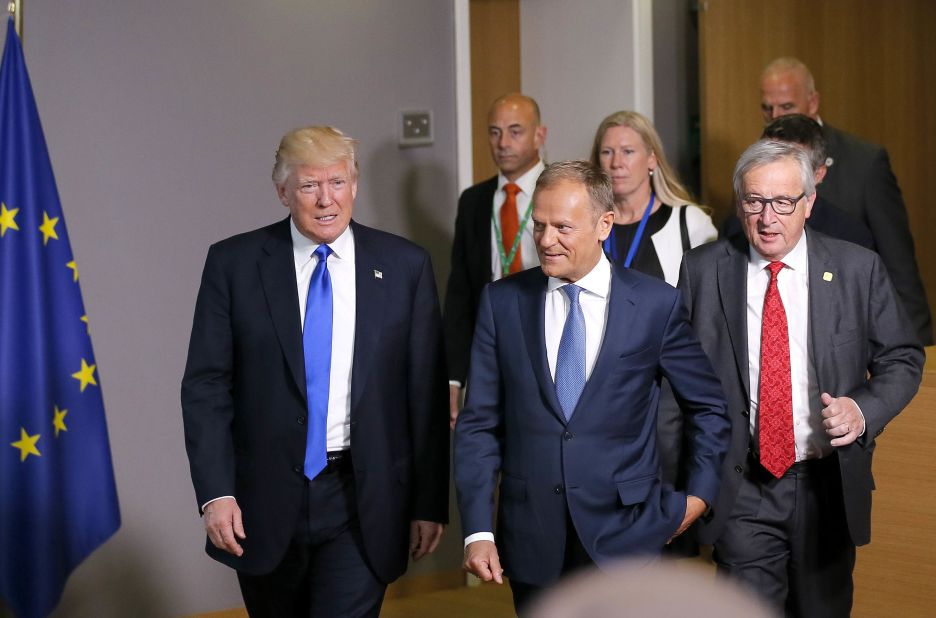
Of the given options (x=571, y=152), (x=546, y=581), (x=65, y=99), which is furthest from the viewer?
(x=571, y=152)

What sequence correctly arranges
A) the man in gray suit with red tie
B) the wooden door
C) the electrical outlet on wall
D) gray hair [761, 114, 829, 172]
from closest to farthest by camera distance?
the man in gray suit with red tie → gray hair [761, 114, 829, 172] → the electrical outlet on wall → the wooden door

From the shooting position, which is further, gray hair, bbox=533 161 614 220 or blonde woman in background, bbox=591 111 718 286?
blonde woman in background, bbox=591 111 718 286

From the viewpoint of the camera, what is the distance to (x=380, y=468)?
118 inches

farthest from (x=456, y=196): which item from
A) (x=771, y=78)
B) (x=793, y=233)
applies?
(x=793, y=233)

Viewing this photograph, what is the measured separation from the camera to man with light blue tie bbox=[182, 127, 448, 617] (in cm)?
295

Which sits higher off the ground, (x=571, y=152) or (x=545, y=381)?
(x=571, y=152)

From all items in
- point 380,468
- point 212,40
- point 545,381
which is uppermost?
point 212,40

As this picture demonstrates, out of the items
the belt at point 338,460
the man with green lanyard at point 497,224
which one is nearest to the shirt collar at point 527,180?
the man with green lanyard at point 497,224

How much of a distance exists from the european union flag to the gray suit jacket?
1936 mm

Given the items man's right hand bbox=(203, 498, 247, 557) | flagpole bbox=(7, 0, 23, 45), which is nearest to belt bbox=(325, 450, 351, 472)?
man's right hand bbox=(203, 498, 247, 557)

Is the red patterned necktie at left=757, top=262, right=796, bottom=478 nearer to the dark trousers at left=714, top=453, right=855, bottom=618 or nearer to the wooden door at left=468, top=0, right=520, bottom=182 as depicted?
the dark trousers at left=714, top=453, right=855, bottom=618

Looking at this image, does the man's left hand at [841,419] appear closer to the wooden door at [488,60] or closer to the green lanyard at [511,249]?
the green lanyard at [511,249]

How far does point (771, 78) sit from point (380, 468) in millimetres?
2943

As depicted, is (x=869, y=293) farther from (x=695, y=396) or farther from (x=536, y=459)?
(x=536, y=459)
